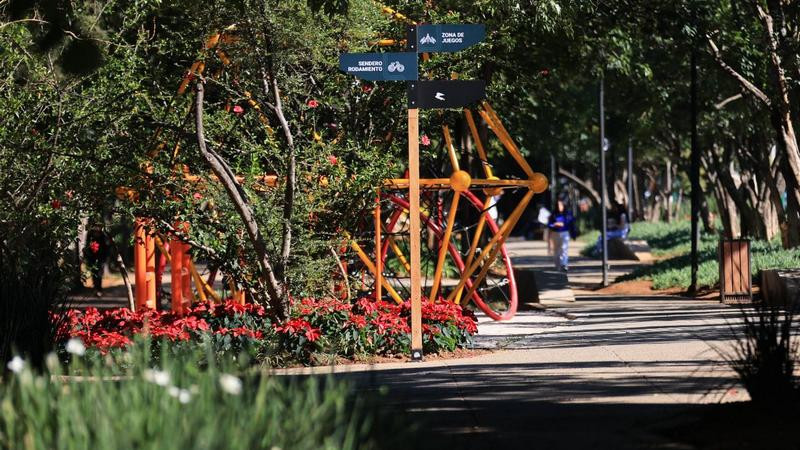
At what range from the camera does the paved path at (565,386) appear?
8.30m

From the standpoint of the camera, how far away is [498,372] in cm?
1220

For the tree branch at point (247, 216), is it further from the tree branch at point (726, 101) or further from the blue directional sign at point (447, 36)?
the tree branch at point (726, 101)

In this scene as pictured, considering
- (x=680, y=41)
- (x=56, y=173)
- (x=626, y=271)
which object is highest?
(x=680, y=41)

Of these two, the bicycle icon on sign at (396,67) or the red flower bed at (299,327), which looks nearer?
the bicycle icon on sign at (396,67)

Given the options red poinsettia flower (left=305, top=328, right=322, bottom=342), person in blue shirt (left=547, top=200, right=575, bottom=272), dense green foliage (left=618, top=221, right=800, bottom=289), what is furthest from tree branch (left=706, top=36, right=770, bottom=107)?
red poinsettia flower (left=305, top=328, right=322, bottom=342)

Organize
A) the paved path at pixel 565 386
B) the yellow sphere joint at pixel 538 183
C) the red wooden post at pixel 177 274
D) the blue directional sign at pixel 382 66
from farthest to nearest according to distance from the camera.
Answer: the yellow sphere joint at pixel 538 183 → the red wooden post at pixel 177 274 → the blue directional sign at pixel 382 66 → the paved path at pixel 565 386

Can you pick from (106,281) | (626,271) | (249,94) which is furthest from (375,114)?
(106,281)

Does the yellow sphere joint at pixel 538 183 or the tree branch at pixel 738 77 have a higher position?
the tree branch at pixel 738 77

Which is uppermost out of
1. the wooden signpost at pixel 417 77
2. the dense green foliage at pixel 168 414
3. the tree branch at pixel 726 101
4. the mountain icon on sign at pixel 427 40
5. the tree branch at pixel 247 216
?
the tree branch at pixel 726 101

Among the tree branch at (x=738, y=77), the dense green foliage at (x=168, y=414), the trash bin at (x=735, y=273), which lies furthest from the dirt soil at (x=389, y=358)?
the tree branch at (x=738, y=77)

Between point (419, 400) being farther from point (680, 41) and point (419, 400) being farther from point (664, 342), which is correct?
point (680, 41)

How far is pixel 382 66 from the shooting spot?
1333cm

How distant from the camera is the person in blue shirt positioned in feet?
98.8

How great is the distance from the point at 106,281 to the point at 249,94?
78.2ft
